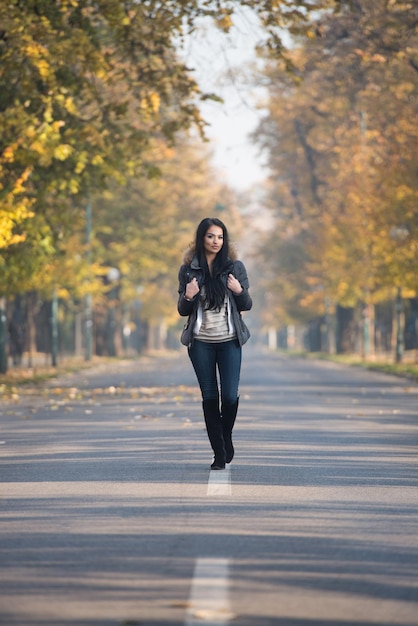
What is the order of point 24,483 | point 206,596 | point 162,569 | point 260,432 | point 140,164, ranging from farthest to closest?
point 140,164 < point 260,432 < point 24,483 < point 162,569 < point 206,596

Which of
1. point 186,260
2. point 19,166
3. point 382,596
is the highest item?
point 19,166

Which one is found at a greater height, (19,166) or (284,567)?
(19,166)

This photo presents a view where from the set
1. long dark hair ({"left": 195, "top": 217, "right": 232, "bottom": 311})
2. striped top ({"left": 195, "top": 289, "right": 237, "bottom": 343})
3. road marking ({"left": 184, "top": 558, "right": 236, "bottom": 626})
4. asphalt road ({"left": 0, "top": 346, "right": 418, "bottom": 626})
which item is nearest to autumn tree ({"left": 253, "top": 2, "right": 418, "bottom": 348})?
asphalt road ({"left": 0, "top": 346, "right": 418, "bottom": 626})

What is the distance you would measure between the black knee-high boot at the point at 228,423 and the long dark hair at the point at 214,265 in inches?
34.3

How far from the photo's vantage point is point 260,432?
15.5m

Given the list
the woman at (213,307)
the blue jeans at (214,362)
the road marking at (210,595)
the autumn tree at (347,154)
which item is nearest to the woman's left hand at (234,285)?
the woman at (213,307)

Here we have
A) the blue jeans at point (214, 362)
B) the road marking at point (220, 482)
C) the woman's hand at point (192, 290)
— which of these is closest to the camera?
the road marking at point (220, 482)

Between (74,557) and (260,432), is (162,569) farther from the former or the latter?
(260,432)

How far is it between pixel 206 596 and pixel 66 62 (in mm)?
18015

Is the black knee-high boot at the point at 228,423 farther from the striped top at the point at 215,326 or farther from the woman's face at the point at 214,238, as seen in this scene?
the woman's face at the point at 214,238

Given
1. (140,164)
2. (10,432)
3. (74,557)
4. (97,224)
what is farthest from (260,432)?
(97,224)

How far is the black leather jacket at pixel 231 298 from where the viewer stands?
10703 millimetres

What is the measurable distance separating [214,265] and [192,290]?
357 mm

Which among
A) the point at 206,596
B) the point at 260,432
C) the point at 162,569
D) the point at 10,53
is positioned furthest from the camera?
the point at 10,53
